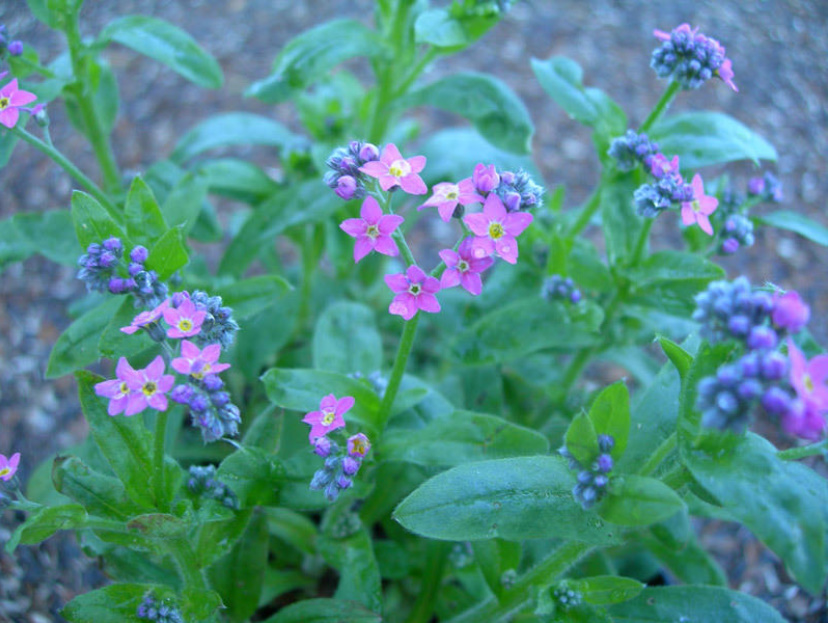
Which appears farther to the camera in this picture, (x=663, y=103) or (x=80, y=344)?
(x=663, y=103)

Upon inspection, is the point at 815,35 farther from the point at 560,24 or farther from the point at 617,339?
the point at 617,339

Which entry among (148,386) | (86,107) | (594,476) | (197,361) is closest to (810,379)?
(594,476)

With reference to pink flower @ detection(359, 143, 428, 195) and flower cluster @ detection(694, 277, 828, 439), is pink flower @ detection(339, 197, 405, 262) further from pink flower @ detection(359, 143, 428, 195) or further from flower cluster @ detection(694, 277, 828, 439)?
flower cluster @ detection(694, 277, 828, 439)

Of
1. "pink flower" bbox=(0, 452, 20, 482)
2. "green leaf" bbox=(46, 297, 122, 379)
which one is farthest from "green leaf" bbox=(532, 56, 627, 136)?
"pink flower" bbox=(0, 452, 20, 482)

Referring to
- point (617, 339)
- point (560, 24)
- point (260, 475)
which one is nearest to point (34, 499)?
point (260, 475)

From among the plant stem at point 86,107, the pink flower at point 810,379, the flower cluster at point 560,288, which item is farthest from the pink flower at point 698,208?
the plant stem at point 86,107

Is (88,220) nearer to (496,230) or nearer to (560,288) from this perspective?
(496,230)

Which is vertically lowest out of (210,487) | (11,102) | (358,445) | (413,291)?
(210,487)
